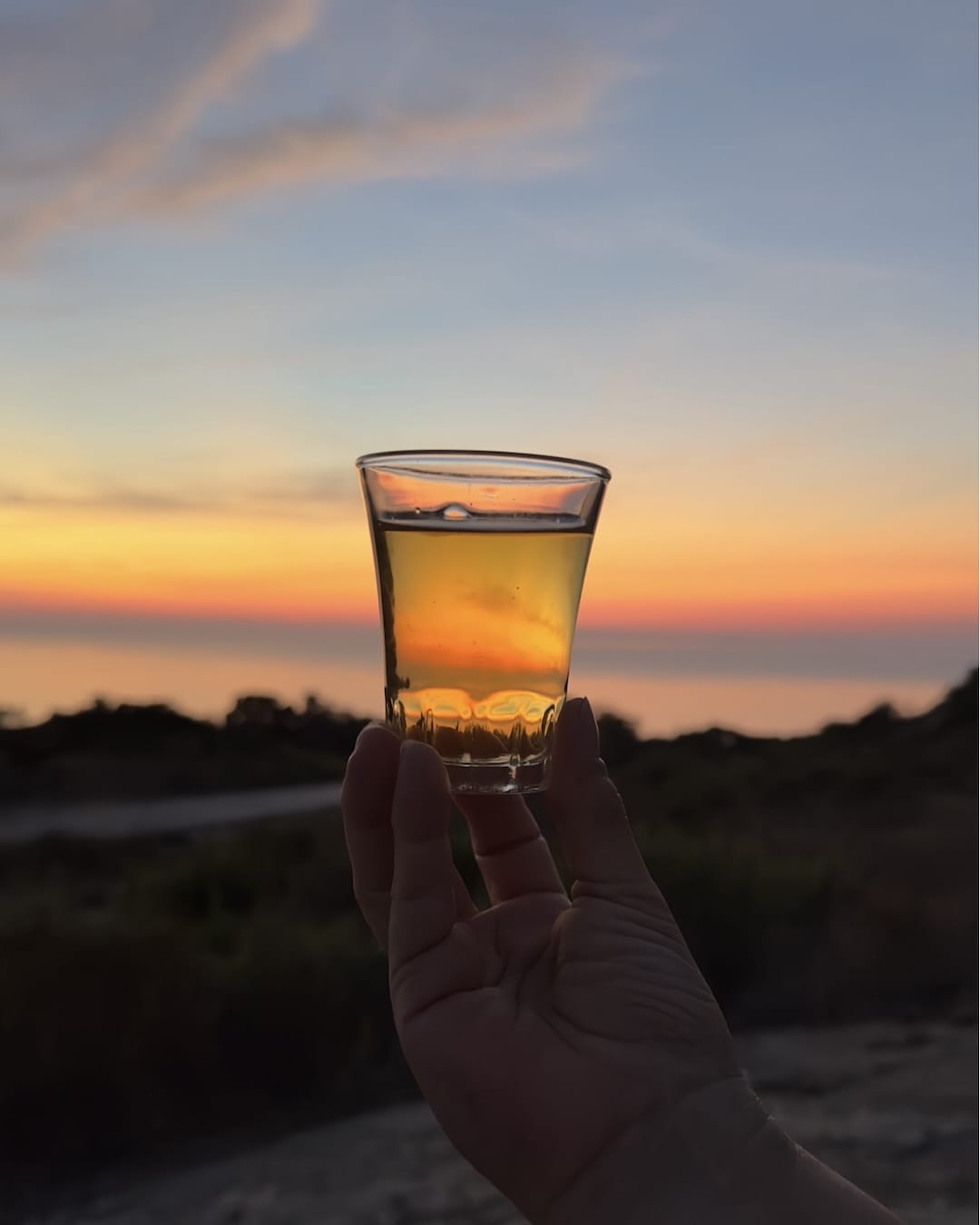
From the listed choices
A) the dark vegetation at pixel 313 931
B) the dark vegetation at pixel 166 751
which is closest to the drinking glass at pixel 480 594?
the dark vegetation at pixel 313 931

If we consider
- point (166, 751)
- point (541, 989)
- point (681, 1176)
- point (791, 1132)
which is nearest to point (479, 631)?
point (541, 989)

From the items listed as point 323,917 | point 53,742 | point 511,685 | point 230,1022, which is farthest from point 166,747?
point 511,685

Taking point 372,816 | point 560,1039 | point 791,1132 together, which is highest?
point 372,816

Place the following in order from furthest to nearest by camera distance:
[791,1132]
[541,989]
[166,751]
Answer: [166,751] → [791,1132] → [541,989]

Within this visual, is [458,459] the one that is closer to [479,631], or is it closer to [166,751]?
[479,631]

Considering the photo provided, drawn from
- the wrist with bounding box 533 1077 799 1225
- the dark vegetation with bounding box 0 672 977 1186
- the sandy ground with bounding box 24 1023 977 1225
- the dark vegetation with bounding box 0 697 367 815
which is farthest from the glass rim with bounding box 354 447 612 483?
the dark vegetation with bounding box 0 697 367 815

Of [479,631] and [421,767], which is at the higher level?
[479,631]

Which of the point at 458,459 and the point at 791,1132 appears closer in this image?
the point at 458,459

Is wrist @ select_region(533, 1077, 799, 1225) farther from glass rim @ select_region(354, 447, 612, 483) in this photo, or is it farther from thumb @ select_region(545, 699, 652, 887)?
glass rim @ select_region(354, 447, 612, 483)
